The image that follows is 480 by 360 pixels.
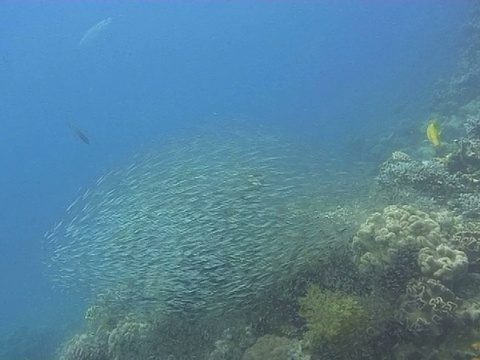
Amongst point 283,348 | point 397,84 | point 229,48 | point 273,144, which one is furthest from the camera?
point 229,48

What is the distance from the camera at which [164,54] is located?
176250 mm

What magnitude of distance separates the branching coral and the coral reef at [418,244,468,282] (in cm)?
92

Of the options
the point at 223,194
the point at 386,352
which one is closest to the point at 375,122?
the point at 223,194

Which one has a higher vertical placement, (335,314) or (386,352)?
(335,314)

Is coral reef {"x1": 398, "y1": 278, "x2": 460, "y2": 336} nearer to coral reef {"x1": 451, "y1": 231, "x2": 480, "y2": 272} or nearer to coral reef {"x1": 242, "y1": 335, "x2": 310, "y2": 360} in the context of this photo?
coral reef {"x1": 451, "y1": 231, "x2": 480, "y2": 272}

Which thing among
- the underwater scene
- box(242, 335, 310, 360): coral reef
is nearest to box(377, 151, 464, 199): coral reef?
the underwater scene

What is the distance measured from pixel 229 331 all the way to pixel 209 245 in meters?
1.28

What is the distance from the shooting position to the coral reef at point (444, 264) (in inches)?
208

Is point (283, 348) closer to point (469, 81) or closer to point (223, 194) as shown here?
point (223, 194)

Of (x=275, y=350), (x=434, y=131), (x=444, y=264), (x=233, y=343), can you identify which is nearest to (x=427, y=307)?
(x=444, y=264)

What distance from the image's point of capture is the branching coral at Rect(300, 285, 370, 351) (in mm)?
5133

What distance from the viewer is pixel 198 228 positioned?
6723mm

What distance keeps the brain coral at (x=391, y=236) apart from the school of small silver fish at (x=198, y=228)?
22.4 inches

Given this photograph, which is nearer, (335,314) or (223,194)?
(335,314)
